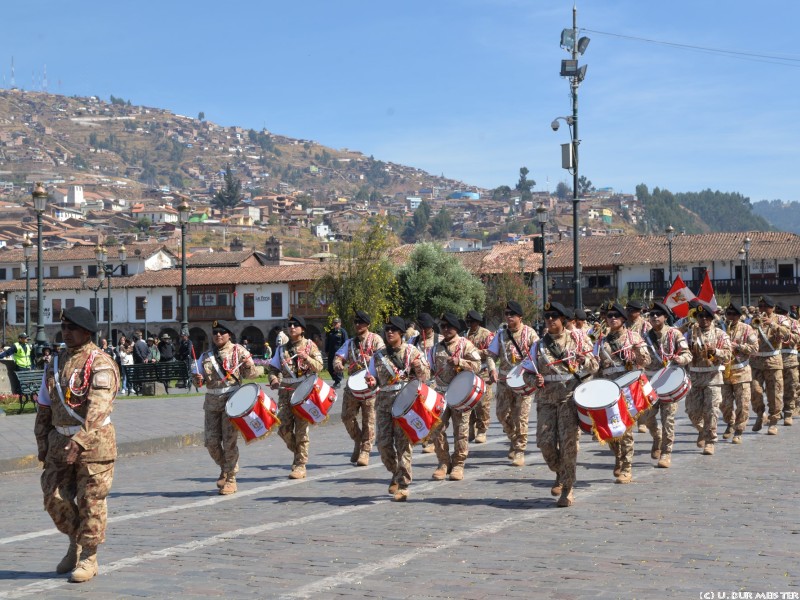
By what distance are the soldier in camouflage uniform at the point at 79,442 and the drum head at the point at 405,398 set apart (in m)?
3.57

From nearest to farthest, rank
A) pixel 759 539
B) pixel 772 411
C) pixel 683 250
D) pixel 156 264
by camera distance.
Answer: pixel 759 539
pixel 772 411
pixel 683 250
pixel 156 264

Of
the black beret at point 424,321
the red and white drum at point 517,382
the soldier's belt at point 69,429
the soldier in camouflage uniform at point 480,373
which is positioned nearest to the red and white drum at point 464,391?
the red and white drum at point 517,382

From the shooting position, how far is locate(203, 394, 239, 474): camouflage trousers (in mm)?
11227

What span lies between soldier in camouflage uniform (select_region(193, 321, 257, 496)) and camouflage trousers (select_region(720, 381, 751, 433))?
6829 mm

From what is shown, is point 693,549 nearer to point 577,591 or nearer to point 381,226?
point 577,591

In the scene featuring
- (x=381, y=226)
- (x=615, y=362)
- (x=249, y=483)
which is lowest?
(x=249, y=483)

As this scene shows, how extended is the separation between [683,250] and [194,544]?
236 feet

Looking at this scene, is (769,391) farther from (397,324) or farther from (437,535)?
(437,535)

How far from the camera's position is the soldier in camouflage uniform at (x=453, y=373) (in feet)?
38.5

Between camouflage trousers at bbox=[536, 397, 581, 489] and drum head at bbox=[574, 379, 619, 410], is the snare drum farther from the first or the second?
camouflage trousers at bbox=[536, 397, 581, 489]

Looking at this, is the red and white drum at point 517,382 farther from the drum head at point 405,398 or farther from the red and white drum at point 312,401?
the drum head at point 405,398

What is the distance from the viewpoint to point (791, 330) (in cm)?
1698

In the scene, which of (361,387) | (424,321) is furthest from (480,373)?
(361,387)

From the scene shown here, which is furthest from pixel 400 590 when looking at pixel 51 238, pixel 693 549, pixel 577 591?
pixel 51 238
